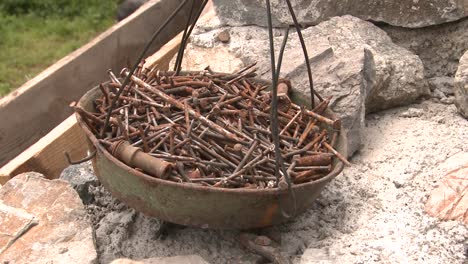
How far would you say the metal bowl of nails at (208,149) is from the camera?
9.76 ft

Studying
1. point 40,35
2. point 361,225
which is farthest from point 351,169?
point 40,35

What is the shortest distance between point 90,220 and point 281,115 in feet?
3.60

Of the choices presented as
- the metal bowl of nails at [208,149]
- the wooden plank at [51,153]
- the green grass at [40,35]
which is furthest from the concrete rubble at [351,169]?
the green grass at [40,35]

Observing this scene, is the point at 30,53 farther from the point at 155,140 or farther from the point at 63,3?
the point at 155,140

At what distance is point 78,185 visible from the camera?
367 cm

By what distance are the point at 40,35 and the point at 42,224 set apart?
4.49 m

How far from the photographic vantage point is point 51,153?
423 cm

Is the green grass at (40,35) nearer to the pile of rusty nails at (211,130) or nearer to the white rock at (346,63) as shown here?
the white rock at (346,63)

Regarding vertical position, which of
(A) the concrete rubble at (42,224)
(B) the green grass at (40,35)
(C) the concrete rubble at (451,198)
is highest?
(A) the concrete rubble at (42,224)

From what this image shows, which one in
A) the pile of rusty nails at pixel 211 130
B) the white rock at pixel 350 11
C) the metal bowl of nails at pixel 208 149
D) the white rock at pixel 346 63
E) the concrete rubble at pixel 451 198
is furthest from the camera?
the white rock at pixel 350 11

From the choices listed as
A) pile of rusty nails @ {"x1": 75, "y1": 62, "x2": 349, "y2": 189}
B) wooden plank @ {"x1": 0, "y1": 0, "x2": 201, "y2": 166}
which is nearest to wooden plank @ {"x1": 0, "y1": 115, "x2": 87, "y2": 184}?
wooden plank @ {"x1": 0, "y1": 0, "x2": 201, "y2": 166}

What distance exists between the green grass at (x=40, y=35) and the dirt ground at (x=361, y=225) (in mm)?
3599

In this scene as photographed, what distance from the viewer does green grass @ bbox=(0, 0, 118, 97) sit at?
22.6 ft

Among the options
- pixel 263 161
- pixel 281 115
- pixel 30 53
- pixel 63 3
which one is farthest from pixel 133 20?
pixel 263 161
